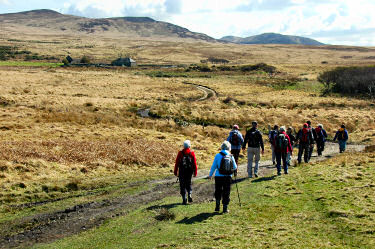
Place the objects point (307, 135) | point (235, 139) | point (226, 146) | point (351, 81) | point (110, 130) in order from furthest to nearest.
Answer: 1. point (351, 81)
2. point (110, 130)
3. point (307, 135)
4. point (235, 139)
5. point (226, 146)

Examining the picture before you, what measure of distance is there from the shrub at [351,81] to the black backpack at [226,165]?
63.0 meters

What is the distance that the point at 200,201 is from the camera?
13.0 metres

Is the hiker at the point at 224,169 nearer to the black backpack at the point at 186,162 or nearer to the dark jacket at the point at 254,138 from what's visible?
the black backpack at the point at 186,162

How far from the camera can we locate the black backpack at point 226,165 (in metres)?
10.8

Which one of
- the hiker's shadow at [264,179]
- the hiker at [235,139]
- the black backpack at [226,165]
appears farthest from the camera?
the hiker's shadow at [264,179]

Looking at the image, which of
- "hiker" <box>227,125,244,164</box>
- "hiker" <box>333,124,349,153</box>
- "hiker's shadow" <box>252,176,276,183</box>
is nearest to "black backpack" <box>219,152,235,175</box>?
"hiker" <box>227,125,244,164</box>

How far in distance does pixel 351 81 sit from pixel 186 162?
222 feet

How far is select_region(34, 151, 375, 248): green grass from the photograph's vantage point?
8875 millimetres

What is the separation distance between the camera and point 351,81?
70.2 meters

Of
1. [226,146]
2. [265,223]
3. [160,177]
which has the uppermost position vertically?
[226,146]

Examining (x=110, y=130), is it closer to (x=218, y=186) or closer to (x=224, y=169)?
(x=218, y=186)

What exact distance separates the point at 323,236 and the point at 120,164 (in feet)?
45.1

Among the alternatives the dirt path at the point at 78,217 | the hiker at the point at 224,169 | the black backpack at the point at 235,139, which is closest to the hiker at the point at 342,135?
the black backpack at the point at 235,139

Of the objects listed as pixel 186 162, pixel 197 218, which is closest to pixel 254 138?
pixel 186 162
